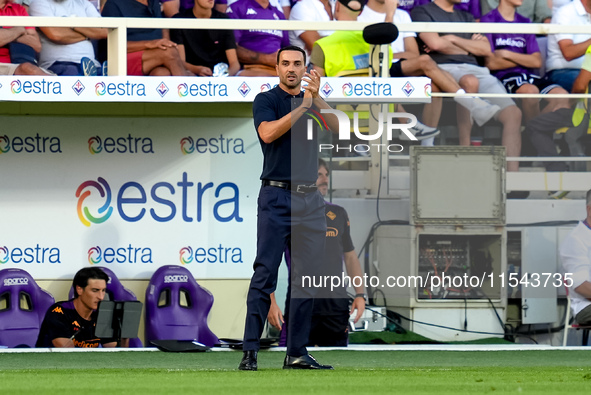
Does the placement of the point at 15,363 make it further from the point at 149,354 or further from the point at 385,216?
the point at 385,216

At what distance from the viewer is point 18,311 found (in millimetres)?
9586

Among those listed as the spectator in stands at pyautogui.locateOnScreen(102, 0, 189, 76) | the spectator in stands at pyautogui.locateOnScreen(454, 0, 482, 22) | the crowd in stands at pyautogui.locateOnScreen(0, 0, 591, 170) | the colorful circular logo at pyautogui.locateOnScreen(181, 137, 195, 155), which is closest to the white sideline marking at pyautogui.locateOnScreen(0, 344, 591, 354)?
the colorful circular logo at pyautogui.locateOnScreen(181, 137, 195, 155)

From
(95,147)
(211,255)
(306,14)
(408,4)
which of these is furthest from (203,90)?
(408,4)

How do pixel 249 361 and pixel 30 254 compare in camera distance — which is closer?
pixel 249 361

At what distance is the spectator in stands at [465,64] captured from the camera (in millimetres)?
11367

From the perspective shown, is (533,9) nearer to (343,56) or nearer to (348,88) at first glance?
(343,56)

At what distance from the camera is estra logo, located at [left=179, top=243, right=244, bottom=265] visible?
10.1m

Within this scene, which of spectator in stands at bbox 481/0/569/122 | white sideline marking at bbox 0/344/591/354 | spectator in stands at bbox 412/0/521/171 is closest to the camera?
white sideline marking at bbox 0/344/591/354

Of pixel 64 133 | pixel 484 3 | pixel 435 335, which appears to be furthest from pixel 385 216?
pixel 484 3

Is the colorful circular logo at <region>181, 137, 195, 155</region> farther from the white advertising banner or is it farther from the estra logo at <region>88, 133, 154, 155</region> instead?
the estra logo at <region>88, 133, 154, 155</region>

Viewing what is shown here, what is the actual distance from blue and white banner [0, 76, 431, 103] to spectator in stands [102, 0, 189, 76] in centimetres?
170

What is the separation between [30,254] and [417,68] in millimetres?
4490

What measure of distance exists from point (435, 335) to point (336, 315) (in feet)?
4.19

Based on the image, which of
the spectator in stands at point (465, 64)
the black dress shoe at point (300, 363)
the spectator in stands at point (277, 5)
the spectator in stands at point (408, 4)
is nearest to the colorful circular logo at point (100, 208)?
the spectator in stands at point (277, 5)
